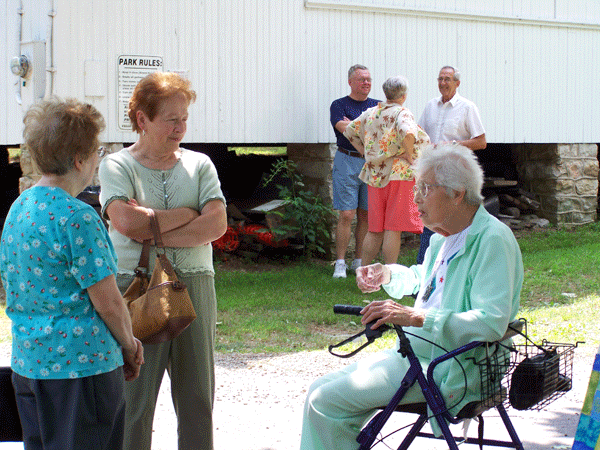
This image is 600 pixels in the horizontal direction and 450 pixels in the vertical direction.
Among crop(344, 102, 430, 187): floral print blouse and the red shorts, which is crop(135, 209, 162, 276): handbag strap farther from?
the red shorts

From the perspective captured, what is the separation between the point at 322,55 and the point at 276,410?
5457 mm

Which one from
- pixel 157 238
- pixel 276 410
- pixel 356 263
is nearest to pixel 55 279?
pixel 157 238

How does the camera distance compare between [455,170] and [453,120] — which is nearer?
[455,170]

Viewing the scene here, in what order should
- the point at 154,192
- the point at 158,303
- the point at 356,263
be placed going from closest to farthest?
the point at 158,303 → the point at 154,192 → the point at 356,263

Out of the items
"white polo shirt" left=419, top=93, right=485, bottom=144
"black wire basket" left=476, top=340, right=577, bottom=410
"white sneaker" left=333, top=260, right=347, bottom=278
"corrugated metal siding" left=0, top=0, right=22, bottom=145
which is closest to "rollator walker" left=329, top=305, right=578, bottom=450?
"black wire basket" left=476, top=340, right=577, bottom=410

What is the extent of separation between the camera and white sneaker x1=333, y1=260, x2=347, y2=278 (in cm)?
819

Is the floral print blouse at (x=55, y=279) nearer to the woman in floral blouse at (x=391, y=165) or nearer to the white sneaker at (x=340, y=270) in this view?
the woman in floral blouse at (x=391, y=165)

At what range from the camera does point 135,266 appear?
3217 millimetres

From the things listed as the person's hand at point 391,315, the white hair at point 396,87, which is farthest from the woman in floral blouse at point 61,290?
the white hair at point 396,87

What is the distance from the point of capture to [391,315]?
296 cm

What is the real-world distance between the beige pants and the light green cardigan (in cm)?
98

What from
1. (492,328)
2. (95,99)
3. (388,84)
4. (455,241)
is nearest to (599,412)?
(492,328)

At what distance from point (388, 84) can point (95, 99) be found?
3.11 metres

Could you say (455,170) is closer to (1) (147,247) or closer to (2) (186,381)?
(1) (147,247)
